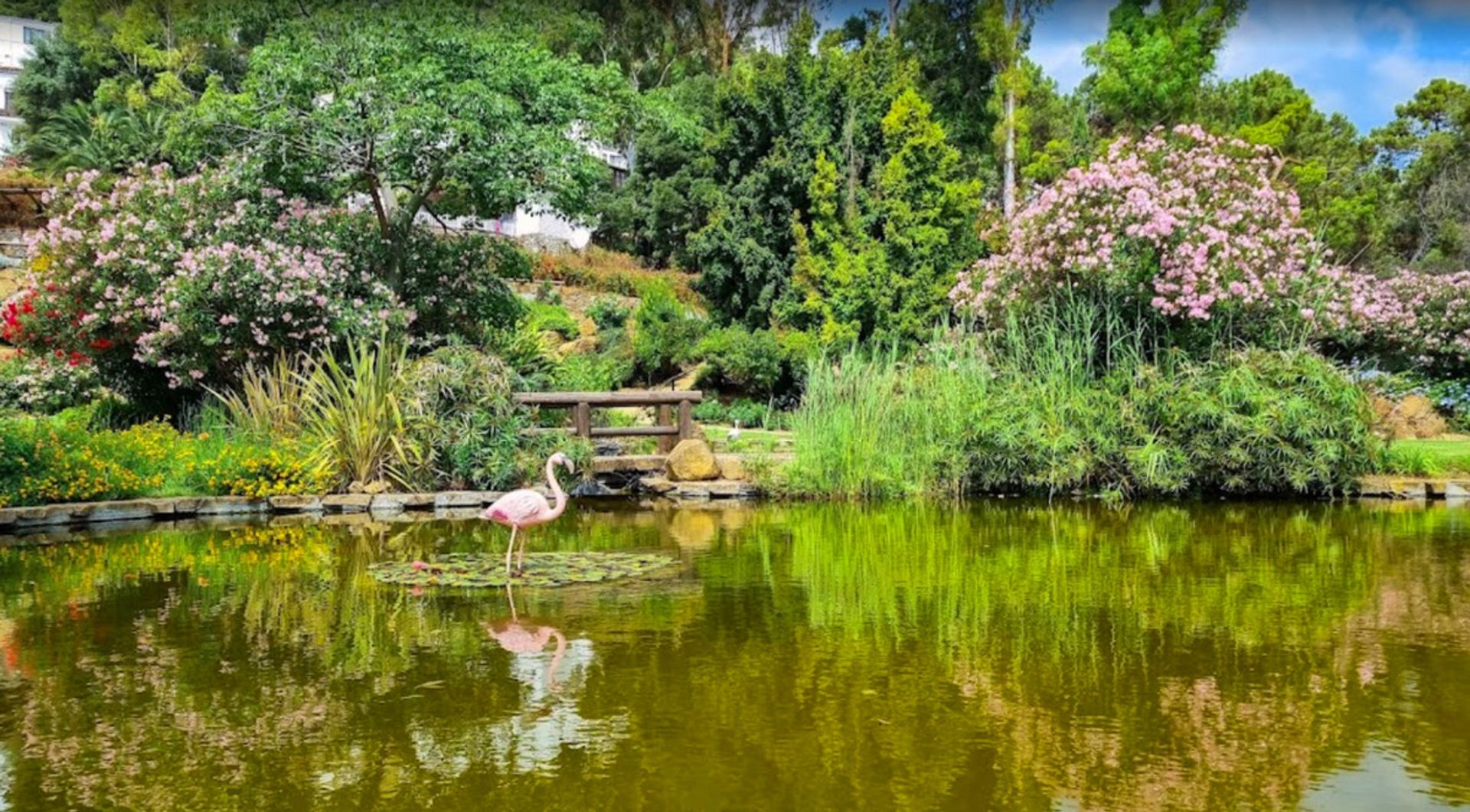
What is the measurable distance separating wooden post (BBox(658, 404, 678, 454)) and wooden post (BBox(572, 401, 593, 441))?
3.18 feet

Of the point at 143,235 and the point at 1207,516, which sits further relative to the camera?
the point at 143,235

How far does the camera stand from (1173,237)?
38.2ft

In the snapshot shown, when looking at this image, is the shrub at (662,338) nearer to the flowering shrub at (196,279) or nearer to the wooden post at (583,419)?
the wooden post at (583,419)

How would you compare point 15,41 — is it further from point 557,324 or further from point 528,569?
point 528,569

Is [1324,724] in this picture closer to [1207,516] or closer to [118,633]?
[118,633]

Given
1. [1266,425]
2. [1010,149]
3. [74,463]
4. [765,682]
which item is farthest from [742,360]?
[765,682]

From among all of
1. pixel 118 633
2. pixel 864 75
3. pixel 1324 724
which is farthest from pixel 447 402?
pixel 864 75

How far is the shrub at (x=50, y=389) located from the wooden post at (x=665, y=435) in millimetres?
7450

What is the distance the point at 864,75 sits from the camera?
21.3 meters

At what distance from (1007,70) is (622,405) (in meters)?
16.5

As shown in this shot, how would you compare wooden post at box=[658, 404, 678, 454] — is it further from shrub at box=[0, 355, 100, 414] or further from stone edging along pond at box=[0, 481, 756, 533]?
shrub at box=[0, 355, 100, 414]

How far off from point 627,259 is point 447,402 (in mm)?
18482

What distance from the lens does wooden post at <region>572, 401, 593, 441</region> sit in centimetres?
1230

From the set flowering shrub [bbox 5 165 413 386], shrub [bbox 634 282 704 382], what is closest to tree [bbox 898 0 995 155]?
shrub [bbox 634 282 704 382]
